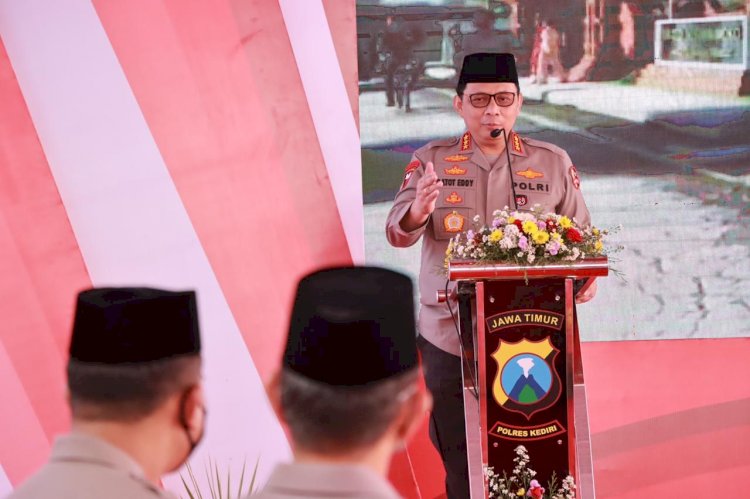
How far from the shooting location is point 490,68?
3908 mm

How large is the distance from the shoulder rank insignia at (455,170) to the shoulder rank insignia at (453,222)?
17cm

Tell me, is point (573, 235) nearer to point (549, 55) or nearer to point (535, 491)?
point (535, 491)

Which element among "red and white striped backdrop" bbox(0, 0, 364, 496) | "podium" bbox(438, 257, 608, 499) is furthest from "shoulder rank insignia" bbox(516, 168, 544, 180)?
"red and white striped backdrop" bbox(0, 0, 364, 496)

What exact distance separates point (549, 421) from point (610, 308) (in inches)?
52.0

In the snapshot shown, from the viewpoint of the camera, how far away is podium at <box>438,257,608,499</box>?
3.28 meters

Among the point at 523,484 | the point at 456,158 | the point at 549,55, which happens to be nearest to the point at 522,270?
the point at 523,484

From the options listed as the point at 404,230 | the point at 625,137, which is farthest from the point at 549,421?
the point at 625,137

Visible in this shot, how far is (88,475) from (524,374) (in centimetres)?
195

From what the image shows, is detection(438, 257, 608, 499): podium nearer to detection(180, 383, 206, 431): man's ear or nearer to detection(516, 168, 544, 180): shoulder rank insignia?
detection(516, 168, 544, 180): shoulder rank insignia

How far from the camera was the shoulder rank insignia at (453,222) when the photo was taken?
12.6 feet

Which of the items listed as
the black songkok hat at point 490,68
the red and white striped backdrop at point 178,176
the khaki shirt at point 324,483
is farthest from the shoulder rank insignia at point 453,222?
the khaki shirt at point 324,483

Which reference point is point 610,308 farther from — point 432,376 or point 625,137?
point 432,376

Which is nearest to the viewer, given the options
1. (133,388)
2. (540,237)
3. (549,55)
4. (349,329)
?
(349,329)

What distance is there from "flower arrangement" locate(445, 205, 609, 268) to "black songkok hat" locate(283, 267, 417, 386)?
1.75 metres
